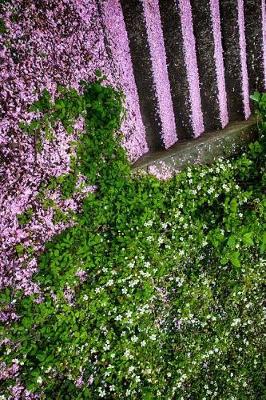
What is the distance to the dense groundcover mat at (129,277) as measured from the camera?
273 centimetres

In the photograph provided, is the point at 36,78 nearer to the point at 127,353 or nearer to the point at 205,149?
the point at 205,149

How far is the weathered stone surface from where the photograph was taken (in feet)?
10.1

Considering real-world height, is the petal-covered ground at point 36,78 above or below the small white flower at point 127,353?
above

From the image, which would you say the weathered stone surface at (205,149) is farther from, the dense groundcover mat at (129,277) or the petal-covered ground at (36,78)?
the petal-covered ground at (36,78)

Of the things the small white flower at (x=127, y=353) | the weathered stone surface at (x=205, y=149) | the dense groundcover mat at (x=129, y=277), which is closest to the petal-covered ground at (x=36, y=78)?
the dense groundcover mat at (x=129, y=277)

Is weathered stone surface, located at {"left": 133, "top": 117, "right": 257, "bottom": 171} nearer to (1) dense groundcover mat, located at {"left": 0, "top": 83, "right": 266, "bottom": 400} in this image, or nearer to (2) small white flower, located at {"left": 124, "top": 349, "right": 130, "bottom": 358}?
(1) dense groundcover mat, located at {"left": 0, "top": 83, "right": 266, "bottom": 400}

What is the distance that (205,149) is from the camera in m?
3.22

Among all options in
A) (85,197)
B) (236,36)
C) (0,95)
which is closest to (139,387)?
(85,197)

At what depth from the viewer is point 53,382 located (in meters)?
2.94

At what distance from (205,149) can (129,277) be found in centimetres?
150

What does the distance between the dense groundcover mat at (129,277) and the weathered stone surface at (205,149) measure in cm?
11

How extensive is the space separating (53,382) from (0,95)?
256 centimetres

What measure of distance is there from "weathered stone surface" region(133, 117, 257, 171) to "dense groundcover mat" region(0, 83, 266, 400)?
0.11 m

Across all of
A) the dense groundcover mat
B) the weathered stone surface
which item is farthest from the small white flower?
the weathered stone surface
